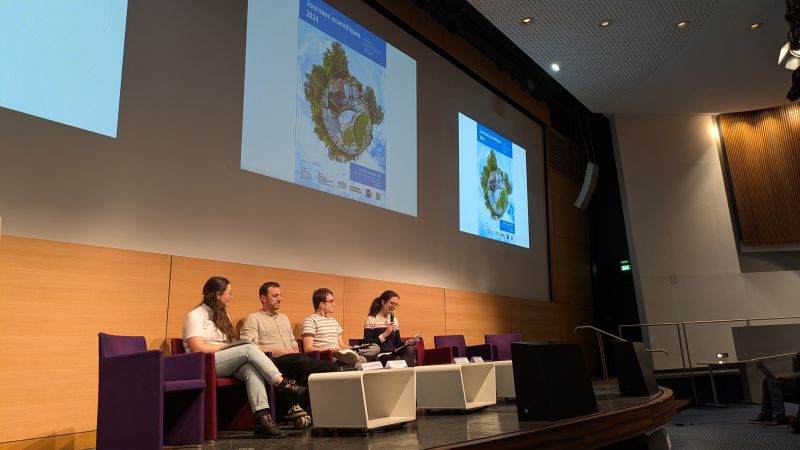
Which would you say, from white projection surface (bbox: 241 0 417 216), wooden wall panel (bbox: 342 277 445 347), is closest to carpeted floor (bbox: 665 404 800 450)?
wooden wall panel (bbox: 342 277 445 347)

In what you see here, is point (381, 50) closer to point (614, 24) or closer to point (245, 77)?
point (245, 77)

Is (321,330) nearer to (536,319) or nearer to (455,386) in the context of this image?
(455,386)

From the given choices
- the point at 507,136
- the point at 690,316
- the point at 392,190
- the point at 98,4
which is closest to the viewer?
the point at 98,4

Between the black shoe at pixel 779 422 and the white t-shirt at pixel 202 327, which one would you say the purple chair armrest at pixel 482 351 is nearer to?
the black shoe at pixel 779 422

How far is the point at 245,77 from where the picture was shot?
472cm

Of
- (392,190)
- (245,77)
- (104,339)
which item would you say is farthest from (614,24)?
(104,339)

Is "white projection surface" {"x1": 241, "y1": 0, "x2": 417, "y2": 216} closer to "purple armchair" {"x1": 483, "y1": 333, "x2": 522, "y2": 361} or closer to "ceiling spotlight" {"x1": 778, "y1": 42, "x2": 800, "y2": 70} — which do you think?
"purple armchair" {"x1": 483, "y1": 333, "x2": 522, "y2": 361}

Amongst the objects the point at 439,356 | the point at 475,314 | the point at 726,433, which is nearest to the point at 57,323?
the point at 439,356

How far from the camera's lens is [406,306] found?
6113 millimetres

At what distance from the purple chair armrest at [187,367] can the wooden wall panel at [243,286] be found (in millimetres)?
1007

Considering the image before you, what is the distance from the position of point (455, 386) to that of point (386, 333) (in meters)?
1.11

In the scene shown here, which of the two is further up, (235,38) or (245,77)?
(235,38)

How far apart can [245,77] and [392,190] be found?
2007mm

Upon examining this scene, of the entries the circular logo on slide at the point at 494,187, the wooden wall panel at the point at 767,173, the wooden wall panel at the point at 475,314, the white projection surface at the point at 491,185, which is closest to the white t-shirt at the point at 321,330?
the wooden wall panel at the point at 475,314
